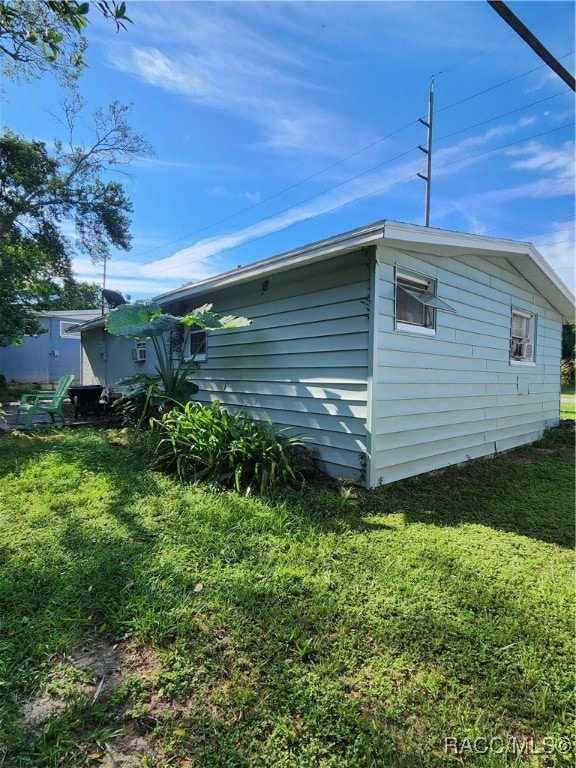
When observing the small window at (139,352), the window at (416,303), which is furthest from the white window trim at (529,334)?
the small window at (139,352)

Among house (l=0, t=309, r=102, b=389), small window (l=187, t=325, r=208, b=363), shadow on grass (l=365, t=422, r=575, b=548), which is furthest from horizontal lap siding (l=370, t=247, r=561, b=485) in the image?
house (l=0, t=309, r=102, b=389)

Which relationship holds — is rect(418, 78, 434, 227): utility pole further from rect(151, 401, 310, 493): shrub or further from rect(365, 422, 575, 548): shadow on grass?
rect(151, 401, 310, 493): shrub

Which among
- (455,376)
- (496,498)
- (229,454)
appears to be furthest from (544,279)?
(229,454)

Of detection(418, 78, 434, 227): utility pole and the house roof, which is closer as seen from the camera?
the house roof

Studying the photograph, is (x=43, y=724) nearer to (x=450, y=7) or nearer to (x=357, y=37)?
(x=450, y=7)

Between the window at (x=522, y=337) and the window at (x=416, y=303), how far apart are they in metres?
2.75

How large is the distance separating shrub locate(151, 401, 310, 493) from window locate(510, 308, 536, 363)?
4883mm

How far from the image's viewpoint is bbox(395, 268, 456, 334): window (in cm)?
461

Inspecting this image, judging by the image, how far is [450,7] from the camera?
322cm

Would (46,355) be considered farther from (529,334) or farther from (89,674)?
(89,674)

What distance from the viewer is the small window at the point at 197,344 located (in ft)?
24.0

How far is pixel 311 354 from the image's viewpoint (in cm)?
492

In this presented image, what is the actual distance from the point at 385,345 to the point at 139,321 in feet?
13.3

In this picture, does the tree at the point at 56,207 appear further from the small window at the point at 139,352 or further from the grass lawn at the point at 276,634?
the grass lawn at the point at 276,634
